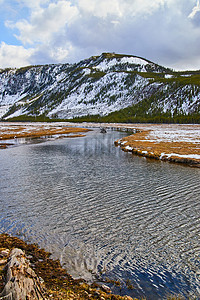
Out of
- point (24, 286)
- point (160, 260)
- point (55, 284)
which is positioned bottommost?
point (160, 260)

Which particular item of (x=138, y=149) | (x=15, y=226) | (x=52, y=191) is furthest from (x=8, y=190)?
(x=138, y=149)

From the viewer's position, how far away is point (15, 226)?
1551 cm

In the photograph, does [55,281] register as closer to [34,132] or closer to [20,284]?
[20,284]

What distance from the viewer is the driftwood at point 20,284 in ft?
22.1

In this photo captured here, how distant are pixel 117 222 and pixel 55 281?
7.72 m

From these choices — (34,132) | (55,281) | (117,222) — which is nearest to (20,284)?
(55,281)

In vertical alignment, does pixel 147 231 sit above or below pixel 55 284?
below

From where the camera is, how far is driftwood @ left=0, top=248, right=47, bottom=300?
22.1 feet

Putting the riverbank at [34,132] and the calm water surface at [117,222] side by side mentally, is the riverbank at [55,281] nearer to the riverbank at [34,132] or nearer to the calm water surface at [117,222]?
the calm water surface at [117,222]

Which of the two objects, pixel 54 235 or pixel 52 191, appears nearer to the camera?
pixel 54 235

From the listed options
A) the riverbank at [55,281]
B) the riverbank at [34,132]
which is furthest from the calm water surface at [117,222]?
the riverbank at [34,132]

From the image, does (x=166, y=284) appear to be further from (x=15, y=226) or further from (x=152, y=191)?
(x=152, y=191)

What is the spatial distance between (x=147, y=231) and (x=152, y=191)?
8904 millimetres

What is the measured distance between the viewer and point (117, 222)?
16.2m
